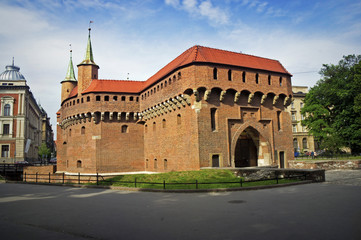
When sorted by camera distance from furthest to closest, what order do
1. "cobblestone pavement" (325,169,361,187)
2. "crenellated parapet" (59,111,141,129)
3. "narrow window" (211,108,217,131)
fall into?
"crenellated parapet" (59,111,141,129) → "narrow window" (211,108,217,131) → "cobblestone pavement" (325,169,361,187)

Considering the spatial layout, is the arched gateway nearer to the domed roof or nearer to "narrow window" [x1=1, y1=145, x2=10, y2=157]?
"narrow window" [x1=1, y1=145, x2=10, y2=157]

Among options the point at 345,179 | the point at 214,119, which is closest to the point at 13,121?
the point at 214,119

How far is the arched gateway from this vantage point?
2706 centimetres

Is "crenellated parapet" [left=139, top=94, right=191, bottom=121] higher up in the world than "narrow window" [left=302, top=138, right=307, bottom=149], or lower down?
higher up

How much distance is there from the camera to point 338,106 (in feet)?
122

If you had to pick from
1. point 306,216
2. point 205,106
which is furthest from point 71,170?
point 306,216

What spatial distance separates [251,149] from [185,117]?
8520 millimetres

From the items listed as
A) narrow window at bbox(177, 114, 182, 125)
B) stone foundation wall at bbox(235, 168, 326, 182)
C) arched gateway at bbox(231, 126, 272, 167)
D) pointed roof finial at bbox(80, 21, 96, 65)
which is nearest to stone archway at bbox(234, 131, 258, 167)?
arched gateway at bbox(231, 126, 272, 167)

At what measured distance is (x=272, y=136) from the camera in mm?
27578

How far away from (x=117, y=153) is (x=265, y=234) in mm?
27579

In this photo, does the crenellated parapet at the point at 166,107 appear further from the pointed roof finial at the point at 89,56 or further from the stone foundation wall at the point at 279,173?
the pointed roof finial at the point at 89,56

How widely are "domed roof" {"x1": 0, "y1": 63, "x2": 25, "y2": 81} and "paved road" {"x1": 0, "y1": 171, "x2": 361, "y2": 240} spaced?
172ft

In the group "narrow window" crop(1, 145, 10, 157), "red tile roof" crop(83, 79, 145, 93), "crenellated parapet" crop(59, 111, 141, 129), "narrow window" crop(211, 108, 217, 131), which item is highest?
"red tile roof" crop(83, 79, 145, 93)

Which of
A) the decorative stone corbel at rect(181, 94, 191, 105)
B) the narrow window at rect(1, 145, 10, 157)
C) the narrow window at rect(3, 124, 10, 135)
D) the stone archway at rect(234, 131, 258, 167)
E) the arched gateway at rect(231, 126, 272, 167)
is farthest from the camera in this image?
→ the narrow window at rect(3, 124, 10, 135)
